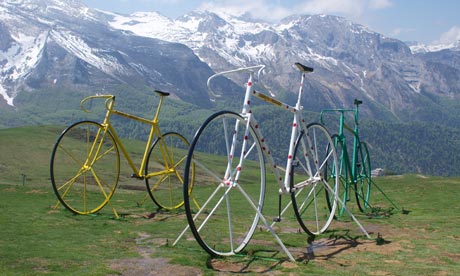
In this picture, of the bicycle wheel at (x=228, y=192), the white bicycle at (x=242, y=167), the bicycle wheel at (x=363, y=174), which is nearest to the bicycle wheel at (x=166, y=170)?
the bicycle wheel at (x=228, y=192)

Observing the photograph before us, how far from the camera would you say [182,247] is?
11.9 m

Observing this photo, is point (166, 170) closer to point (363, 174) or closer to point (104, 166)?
point (363, 174)

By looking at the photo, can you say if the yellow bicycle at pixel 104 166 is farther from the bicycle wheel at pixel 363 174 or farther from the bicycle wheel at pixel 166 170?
the bicycle wheel at pixel 363 174

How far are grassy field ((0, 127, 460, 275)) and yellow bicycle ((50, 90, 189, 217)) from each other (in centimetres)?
130

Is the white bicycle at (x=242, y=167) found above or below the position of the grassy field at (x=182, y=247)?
above

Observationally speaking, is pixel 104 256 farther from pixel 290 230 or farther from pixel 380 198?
pixel 380 198

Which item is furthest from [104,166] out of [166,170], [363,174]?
[166,170]

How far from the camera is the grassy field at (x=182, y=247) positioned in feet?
32.9

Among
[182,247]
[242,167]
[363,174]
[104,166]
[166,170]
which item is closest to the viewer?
[182,247]

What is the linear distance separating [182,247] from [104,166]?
133892 mm

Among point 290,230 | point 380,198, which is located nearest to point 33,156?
point 380,198

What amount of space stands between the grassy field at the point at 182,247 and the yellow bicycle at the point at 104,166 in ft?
4.27

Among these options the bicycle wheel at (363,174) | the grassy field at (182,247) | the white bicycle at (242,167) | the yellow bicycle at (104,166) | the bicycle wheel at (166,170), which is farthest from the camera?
the bicycle wheel at (363,174)

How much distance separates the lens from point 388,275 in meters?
10.1
